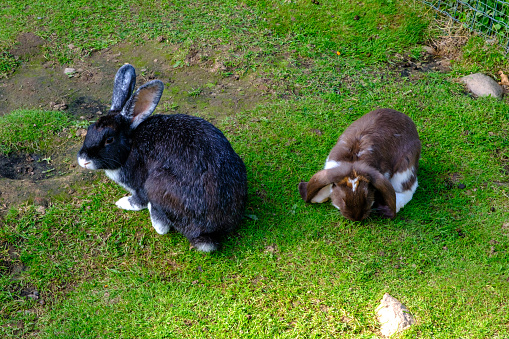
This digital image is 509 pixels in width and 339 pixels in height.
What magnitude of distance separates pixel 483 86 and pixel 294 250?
3291 millimetres

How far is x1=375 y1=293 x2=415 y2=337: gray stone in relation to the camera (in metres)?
3.10

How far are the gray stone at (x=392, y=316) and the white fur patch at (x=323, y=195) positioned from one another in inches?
41.1

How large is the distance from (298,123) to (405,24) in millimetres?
2510

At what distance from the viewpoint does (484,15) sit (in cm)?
586

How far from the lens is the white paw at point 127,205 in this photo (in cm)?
386

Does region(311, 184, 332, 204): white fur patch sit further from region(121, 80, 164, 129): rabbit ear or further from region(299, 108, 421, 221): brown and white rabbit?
region(121, 80, 164, 129): rabbit ear

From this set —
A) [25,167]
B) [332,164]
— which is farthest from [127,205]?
[332,164]

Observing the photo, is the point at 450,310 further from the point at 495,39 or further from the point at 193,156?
the point at 495,39

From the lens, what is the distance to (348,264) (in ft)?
11.7

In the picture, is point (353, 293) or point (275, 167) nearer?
point (353, 293)

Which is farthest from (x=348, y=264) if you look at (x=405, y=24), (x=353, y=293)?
(x=405, y=24)

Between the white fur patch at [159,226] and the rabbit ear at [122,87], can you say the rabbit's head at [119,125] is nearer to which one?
the rabbit ear at [122,87]

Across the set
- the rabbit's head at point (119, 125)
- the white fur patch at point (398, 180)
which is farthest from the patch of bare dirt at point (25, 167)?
the white fur patch at point (398, 180)

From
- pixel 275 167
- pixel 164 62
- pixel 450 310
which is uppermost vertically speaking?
pixel 164 62
